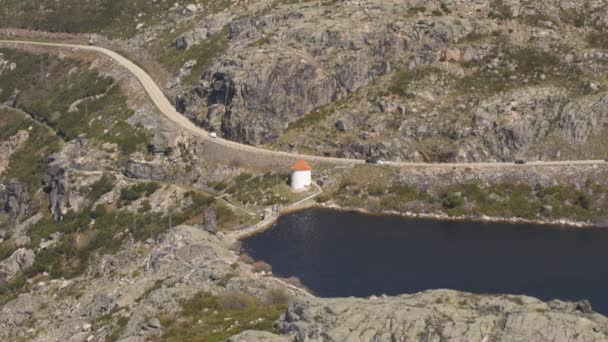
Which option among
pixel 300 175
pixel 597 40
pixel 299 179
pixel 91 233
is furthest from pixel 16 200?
Result: pixel 597 40

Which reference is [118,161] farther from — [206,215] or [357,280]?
[357,280]

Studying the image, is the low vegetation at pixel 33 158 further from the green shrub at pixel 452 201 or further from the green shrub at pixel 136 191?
the green shrub at pixel 452 201

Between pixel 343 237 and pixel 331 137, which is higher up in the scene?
pixel 331 137

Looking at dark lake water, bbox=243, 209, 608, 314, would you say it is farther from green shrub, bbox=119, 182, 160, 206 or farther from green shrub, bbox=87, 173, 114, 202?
green shrub, bbox=87, 173, 114, 202

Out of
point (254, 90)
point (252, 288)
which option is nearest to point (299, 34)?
point (254, 90)

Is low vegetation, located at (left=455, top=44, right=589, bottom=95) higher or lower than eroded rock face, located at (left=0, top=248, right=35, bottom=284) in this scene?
higher

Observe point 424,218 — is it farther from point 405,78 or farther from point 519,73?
point 519,73

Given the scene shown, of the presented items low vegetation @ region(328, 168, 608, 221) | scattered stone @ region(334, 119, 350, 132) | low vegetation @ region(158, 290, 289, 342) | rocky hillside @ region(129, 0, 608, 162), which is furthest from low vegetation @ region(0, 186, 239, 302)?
low vegetation @ region(158, 290, 289, 342)
